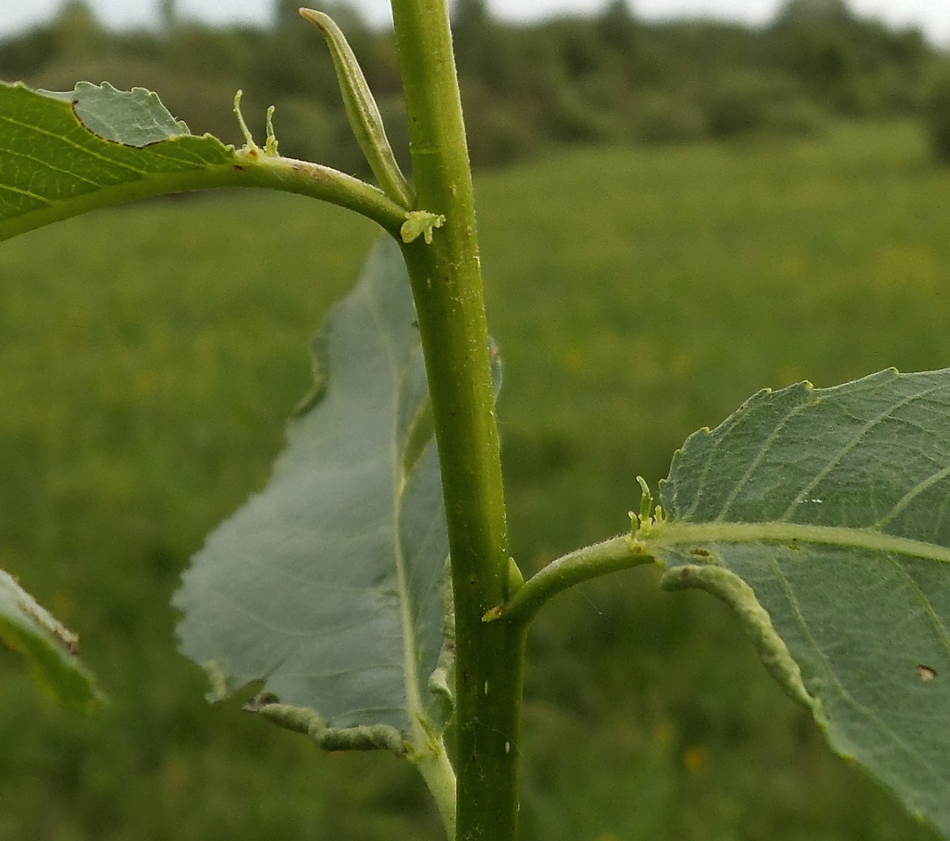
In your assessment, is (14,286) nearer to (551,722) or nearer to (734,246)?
(734,246)

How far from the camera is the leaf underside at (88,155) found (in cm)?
51

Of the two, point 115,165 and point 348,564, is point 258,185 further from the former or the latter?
point 348,564

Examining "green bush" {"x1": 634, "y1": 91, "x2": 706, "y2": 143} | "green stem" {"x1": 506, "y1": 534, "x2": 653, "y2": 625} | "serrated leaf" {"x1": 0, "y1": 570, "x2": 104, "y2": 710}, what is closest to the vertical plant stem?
"green stem" {"x1": 506, "y1": 534, "x2": 653, "y2": 625}

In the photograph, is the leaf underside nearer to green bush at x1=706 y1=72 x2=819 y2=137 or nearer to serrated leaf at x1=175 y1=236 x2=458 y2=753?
serrated leaf at x1=175 y1=236 x2=458 y2=753

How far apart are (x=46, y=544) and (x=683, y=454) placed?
13.8 ft

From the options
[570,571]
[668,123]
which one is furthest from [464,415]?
[668,123]

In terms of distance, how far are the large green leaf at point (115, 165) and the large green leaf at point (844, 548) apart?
0.78 feet

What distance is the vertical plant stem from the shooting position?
0.52 metres

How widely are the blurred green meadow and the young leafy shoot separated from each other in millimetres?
1913

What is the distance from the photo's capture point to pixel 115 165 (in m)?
0.52

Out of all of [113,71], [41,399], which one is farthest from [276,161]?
[113,71]

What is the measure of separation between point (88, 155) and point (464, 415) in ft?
0.77

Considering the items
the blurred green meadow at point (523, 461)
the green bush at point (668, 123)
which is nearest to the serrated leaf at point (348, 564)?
the blurred green meadow at point (523, 461)

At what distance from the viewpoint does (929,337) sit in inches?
247
